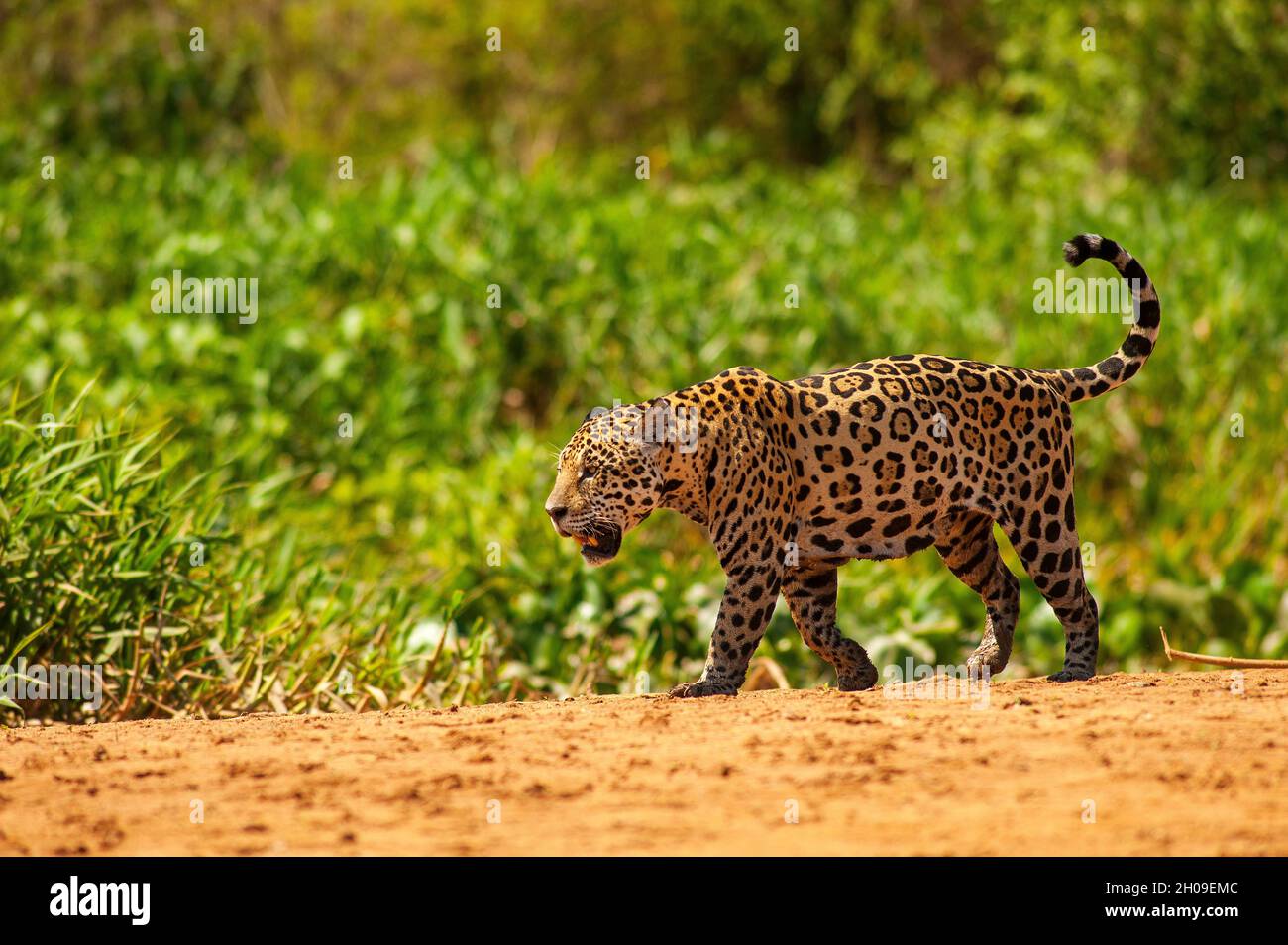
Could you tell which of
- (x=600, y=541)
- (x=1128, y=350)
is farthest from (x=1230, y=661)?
(x=600, y=541)

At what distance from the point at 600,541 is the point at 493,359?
6547 millimetres

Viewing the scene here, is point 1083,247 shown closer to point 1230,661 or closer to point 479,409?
point 1230,661

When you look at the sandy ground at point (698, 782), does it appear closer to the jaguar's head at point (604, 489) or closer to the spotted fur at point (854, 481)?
the spotted fur at point (854, 481)

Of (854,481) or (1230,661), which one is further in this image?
(1230,661)

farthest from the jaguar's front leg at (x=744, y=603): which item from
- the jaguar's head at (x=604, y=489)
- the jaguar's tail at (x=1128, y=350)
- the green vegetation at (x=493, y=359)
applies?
the green vegetation at (x=493, y=359)

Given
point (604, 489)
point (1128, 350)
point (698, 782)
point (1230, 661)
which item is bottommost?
point (698, 782)

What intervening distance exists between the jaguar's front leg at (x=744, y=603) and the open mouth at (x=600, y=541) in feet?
1.08

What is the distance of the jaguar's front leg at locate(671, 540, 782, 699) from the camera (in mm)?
4996

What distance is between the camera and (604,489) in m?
4.95

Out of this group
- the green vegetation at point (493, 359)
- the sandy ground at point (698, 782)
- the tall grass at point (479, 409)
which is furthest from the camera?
the green vegetation at point (493, 359)

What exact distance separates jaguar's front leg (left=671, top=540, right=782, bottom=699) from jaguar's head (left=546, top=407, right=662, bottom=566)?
319 millimetres

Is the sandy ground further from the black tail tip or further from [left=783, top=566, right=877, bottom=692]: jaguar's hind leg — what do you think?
the black tail tip

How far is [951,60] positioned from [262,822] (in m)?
19.9

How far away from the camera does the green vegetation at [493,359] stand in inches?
270
